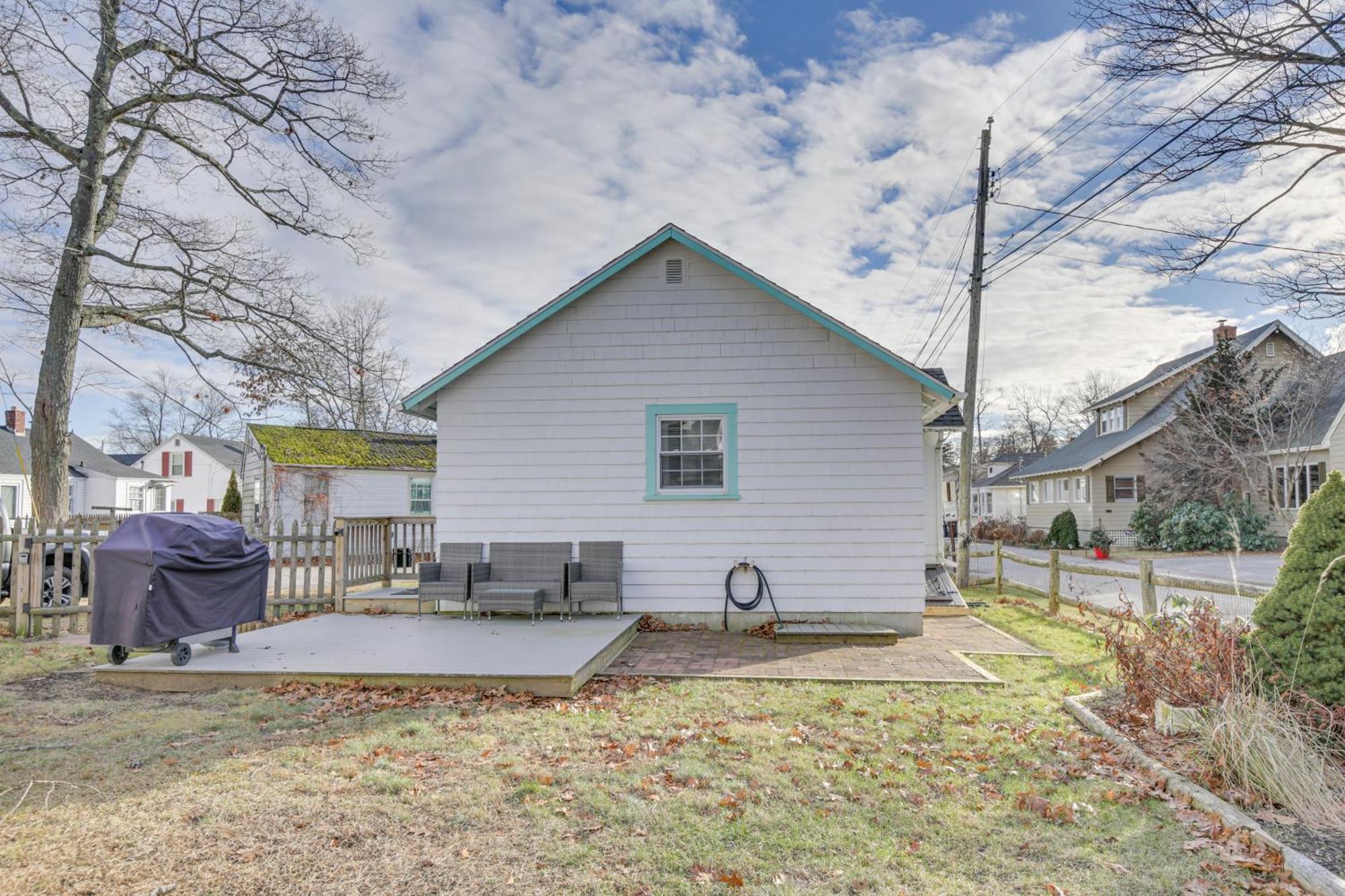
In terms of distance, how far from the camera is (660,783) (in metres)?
4.31

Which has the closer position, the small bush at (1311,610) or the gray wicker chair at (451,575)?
the small bush at (1311,610)

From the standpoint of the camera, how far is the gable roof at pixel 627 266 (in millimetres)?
9508

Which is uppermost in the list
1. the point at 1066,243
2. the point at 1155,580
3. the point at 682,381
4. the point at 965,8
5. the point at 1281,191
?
the point at 965,8

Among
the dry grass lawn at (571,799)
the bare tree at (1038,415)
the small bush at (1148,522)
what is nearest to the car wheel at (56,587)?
the dry grass lawn at (571,799)

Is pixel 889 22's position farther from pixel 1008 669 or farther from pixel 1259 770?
pixel 1259 770

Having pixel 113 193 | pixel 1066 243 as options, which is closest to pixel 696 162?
pixel 1066 243

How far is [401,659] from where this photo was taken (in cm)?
717

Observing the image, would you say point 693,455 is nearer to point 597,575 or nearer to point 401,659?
point 597,575

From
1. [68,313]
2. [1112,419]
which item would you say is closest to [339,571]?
[68,313]

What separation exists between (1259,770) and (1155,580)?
15.8ft

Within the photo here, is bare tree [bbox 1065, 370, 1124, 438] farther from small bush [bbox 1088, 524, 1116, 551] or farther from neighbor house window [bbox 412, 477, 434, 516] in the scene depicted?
neighbor house window [bbox 412, 477, 434, 516]

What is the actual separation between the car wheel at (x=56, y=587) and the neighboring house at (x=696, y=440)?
475 centimetres

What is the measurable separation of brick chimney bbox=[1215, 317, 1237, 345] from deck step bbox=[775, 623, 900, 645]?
24422mm

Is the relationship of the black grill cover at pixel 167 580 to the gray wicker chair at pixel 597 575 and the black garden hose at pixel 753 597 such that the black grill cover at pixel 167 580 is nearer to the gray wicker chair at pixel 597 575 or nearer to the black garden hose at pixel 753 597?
the gray wicker chair at pixel 597 575
